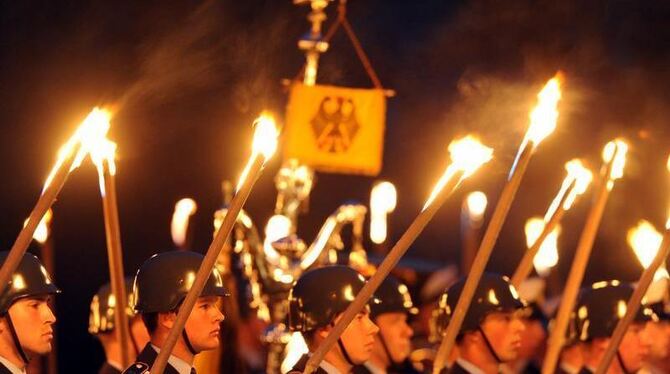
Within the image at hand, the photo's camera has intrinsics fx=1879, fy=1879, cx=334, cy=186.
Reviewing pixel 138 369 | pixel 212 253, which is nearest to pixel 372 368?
pixel 138 369

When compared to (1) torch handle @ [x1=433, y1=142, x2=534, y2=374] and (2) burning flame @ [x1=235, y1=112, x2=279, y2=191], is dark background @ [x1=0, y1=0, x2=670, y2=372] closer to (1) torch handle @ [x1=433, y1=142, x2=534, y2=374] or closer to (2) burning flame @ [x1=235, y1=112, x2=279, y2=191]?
(1) torch handle @ [x1=433, y1=142, x2=534, y2=374]

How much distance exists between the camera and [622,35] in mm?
20016

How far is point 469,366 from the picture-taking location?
11312 millimetres

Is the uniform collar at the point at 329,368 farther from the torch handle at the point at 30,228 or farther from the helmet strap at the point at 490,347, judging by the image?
the torch handle at the point at 30,228

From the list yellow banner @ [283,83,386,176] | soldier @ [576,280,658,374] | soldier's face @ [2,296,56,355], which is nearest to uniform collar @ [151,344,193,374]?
soldier's face @ [2,296,56,355]

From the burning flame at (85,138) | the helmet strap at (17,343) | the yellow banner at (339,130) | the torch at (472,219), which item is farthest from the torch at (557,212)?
the torch at (472,219)

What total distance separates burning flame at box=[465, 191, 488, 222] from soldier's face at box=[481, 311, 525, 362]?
10281mm

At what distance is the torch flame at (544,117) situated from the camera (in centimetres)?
909

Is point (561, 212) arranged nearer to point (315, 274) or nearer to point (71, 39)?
point (315, 274)

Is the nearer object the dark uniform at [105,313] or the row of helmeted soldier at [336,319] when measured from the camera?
the row of helmeted soldier at [336,319]

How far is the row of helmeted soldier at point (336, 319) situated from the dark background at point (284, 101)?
2293 millimetres

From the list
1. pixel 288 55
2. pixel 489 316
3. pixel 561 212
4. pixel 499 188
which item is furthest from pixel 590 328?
pixel 499 188

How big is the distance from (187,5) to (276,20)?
1.81 meters

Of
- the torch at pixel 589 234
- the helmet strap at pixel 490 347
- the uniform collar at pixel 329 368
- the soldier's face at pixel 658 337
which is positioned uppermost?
the torch at pixel 589 234
